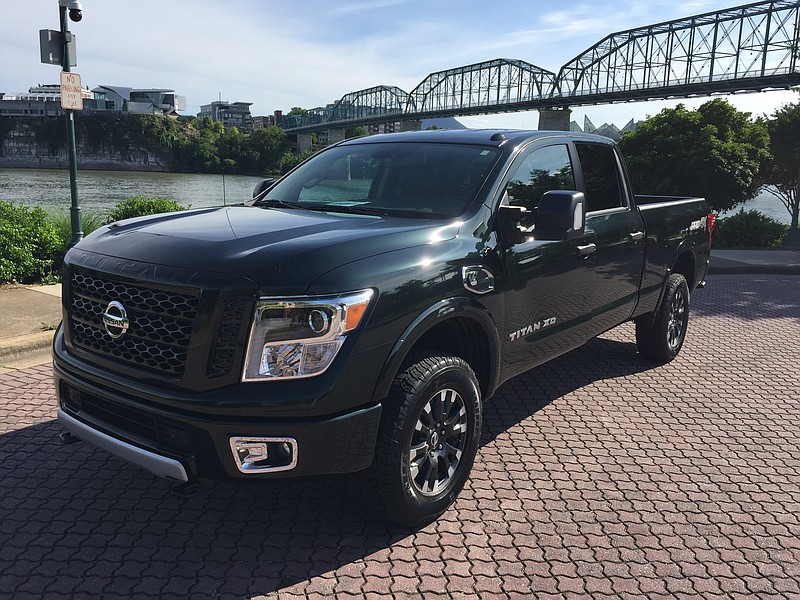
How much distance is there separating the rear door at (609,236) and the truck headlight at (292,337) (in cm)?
238

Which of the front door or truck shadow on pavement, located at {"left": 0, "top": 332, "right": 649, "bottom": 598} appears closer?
truck shadow on pavement, located at {"left": 0, "top": 332, "right": 649, "bottom": 598}

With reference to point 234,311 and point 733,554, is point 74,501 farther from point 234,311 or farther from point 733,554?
point 733,554

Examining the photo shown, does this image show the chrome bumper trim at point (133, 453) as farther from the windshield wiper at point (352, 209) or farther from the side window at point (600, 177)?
the side window at point (600, 177)

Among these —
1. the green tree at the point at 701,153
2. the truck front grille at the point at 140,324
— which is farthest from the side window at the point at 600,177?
the green tree at the point at 701,153

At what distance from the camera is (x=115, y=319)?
2.95 meters

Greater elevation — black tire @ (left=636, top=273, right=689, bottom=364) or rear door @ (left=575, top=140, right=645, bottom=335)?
rear door @ (left=575, top=140, right=645, bottom=335)

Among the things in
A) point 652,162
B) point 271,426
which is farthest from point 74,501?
point 652,162

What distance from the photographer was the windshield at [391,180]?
3.82m

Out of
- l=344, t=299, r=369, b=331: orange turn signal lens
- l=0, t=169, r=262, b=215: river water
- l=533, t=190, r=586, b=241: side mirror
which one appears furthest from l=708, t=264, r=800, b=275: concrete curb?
l=344, t=299, r=369, b=331: orange turn signal lens

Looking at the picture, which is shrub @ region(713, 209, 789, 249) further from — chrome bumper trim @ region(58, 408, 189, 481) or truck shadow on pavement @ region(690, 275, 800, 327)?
chrome bumper trim @ region(58, 408, 189, 481)

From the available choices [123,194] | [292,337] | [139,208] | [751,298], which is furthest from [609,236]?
[123,194]

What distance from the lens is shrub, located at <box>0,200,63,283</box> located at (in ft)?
27.0

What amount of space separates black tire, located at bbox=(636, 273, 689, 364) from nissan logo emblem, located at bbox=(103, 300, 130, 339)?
177 inches

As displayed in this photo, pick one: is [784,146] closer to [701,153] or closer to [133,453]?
[701,153]
